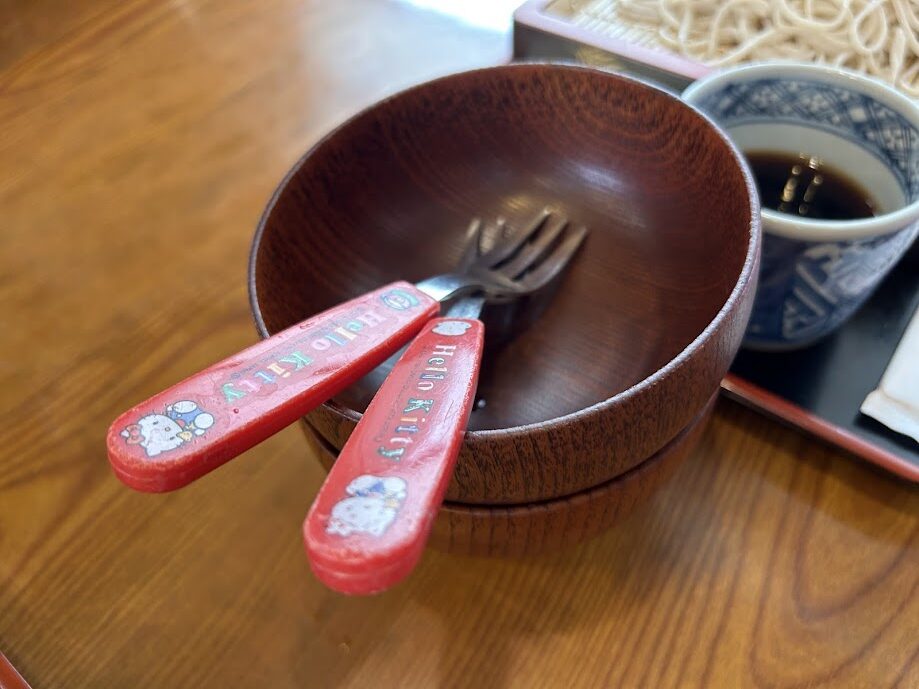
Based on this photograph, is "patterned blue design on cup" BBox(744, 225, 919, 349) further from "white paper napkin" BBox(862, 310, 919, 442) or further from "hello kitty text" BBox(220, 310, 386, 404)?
"hello kitty text" BBox(220, 310, 386, 404)

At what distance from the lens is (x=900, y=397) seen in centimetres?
42

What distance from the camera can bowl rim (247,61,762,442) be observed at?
0.91ft

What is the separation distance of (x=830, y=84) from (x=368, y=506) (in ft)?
1.45

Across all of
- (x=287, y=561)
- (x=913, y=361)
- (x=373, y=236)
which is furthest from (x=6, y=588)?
(x=913, y=361)

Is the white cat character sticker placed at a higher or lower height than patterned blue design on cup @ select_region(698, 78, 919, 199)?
lower

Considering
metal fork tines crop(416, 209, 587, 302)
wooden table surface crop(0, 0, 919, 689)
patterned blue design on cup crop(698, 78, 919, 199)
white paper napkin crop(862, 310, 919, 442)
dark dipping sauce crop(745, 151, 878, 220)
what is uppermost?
patterned blue design on cup crop(698, 78, 919, 199)

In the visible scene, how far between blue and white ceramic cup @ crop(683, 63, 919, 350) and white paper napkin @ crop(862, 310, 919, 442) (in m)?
0.04

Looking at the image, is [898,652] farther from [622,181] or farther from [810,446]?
[622,181]

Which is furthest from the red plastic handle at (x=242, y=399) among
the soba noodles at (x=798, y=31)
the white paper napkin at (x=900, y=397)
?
the soba noodles at (x=798, y=31)

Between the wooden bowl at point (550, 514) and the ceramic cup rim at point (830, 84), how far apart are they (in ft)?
0.38

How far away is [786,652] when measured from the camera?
1.18ft

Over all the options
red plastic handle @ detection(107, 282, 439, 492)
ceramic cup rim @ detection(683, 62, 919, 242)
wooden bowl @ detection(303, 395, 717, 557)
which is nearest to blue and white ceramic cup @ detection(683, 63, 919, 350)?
ceramic cup rim @ detection(683, 62, 919, 242)

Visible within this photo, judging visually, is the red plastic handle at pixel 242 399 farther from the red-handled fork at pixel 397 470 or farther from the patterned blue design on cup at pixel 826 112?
the patterned blue design on cup at pixel 826 112

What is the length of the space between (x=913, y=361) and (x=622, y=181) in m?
0.22
